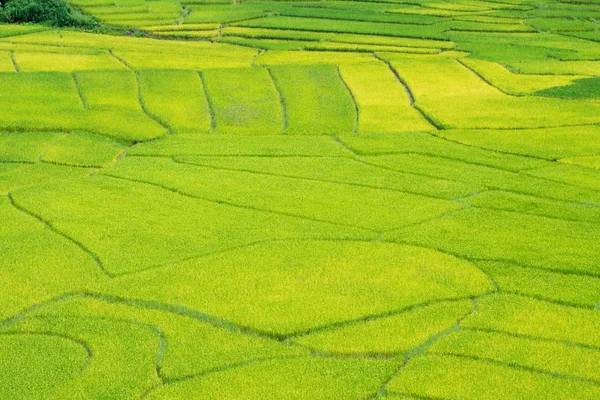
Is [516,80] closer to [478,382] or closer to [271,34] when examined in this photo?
[271,34]

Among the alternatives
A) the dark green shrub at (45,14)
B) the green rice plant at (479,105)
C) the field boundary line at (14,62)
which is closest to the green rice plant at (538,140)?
the green rice plant at (479,105)

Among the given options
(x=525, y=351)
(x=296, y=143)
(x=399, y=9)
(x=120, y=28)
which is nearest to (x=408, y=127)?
(x=296, y=143)

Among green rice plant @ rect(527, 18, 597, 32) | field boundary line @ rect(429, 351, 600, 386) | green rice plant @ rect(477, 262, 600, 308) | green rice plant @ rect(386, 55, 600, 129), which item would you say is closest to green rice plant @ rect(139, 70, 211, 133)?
green rice plant @ rect(386, 55, 600, 129)

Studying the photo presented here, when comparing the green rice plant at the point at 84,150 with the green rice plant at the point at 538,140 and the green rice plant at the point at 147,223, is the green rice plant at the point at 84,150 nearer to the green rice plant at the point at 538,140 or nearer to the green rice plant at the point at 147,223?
the green rice plant at the point at 147,223

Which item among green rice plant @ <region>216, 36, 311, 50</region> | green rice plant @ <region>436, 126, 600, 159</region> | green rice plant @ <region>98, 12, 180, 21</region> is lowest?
green rice plant @ <region>436, 126, 600, 159</region>

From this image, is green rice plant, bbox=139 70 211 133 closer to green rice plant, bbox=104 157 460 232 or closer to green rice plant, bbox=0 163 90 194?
green rice plant, bbox=104 157 460 232

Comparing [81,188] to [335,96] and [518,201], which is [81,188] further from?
[335,96]

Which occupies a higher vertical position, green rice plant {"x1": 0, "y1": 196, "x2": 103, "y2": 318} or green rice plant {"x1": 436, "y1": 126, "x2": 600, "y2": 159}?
green rice plant {"x1": 436, "y1": 126, "x2": 600, "y2": 159}
